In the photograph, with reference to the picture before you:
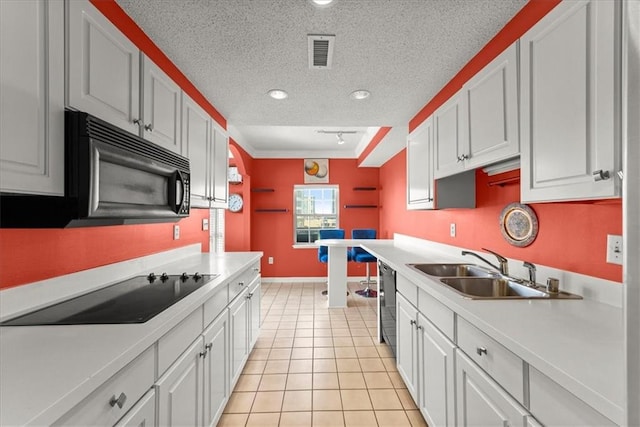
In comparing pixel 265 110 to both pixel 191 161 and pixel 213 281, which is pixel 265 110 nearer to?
pixel 191 161

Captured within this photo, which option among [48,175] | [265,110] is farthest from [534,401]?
[265,110]

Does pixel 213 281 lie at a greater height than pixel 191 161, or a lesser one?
lesser

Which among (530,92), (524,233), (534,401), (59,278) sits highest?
(530,92)

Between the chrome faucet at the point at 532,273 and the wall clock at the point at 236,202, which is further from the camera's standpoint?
the wall clock at the point at 236,202

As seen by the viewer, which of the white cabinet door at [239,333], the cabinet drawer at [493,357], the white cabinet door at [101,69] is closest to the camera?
the cabinet drawer at [493,357]

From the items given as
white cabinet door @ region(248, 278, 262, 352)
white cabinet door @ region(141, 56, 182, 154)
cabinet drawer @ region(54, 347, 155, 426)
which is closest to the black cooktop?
cabinet drawer @ region(54, 347, 155, 426)

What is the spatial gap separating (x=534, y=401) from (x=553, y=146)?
0.91 meters

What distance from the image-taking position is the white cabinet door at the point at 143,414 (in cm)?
86

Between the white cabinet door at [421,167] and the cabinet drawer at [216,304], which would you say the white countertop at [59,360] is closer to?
the cabinet drawer at [216,304]

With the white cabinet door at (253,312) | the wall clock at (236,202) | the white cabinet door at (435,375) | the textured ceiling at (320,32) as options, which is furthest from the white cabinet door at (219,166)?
the wall clock at (236,202)

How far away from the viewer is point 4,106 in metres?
0.78

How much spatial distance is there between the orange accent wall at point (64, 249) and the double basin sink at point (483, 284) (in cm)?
186

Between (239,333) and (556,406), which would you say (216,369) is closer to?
(239,333)

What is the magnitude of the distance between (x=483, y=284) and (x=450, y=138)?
986mm
